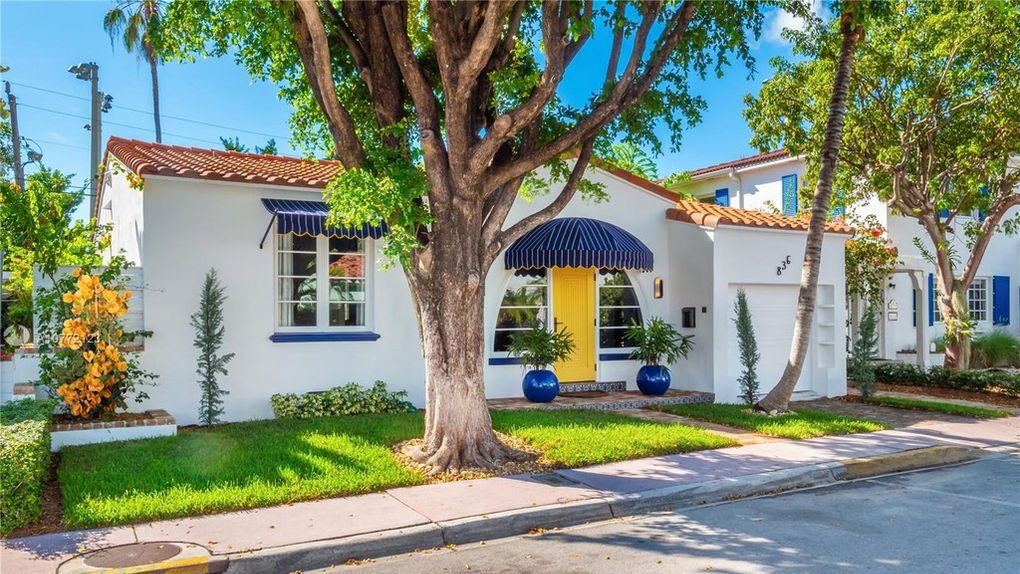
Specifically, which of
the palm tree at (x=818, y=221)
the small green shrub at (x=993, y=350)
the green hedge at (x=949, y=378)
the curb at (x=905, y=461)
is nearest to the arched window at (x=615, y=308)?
the palm tree at (x=818, y=221)

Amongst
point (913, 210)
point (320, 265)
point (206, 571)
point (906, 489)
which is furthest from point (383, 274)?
point (913, 210)

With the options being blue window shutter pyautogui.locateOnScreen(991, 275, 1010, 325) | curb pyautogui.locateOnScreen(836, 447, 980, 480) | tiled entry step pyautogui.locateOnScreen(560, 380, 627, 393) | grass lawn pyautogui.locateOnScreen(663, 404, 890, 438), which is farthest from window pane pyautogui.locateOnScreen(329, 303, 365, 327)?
blue window shutter pyautogui.locateOnScreen(991, 275, 1010, 325)

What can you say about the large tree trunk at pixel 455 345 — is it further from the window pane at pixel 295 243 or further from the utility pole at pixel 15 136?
the utility pole at pixel 15 136

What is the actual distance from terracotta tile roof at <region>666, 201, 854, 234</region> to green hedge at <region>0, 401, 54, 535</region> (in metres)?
10.8

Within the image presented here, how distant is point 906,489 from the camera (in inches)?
324

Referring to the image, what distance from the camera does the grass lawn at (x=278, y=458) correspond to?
6914 mm

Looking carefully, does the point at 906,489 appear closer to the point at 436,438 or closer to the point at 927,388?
the point at 436,438

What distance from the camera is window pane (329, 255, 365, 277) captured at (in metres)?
12.2

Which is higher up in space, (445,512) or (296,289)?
(296,289)

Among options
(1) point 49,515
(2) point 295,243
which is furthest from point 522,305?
(1) point 49,515

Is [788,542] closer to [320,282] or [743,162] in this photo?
[320,282]

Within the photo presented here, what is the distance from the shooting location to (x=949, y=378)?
16031 millimetres

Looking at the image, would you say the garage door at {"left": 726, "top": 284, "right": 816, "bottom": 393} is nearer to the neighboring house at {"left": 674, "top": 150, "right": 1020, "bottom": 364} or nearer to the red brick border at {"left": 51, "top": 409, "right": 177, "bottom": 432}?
the neighboring house at {"left": 674, "top": 150, "right": 1020, "bottom": 364}

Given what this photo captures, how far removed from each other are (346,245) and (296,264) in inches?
33.6
